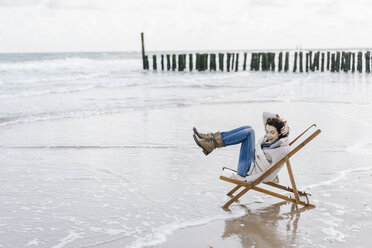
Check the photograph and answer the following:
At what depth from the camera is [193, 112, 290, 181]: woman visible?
425 cm

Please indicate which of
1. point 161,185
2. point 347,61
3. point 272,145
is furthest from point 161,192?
point 347,61

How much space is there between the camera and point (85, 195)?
4.70 meters

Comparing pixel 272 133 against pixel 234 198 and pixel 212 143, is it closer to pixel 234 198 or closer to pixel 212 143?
pixel 212 143

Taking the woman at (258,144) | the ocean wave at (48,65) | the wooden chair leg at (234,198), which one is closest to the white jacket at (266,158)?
the woman at (258,144)

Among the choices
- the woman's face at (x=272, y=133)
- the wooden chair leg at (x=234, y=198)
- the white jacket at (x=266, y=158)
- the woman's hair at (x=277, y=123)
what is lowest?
the wooden chair leg at (x=234, y=198)

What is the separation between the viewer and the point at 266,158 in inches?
170

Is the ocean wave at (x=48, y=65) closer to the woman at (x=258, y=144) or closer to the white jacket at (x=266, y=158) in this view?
the woman at (x=258, y=144)

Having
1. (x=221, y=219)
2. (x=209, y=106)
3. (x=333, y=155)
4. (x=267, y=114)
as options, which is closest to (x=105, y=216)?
(x=221, y=219)

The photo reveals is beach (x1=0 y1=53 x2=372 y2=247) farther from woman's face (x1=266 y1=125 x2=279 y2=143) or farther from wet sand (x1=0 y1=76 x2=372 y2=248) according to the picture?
woman's face (x1=266 y1=125 x2=279 y2=143)

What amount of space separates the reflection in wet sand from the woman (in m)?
0.31

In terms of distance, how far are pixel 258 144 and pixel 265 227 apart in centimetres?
85

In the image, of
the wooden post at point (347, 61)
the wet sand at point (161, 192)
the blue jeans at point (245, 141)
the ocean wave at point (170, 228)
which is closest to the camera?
the ocean wave at point (170, 228)

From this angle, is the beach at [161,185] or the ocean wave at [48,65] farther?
the ocean wave at [48,65]

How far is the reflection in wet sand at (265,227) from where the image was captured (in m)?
3.59
